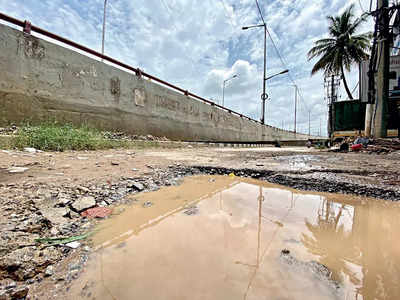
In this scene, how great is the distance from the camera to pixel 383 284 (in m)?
0.56

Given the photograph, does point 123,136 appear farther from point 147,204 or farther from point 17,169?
point 147,204

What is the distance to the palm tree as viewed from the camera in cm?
1475

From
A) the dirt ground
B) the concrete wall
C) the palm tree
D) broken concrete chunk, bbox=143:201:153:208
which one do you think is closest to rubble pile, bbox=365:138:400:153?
the dirt ground

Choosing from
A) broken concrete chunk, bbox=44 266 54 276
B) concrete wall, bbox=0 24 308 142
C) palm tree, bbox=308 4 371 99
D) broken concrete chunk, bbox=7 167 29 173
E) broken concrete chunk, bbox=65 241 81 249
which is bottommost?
broken concrete chunk, bbox=44 266 54 276

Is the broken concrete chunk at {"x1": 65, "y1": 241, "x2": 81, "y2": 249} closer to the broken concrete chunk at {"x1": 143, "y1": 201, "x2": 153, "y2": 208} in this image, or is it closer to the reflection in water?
the broken concrete chunk at {"x1": 143, "y1": 201, "x2": 153, "y2": 208}

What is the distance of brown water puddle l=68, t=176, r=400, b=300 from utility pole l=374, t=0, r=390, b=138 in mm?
5708

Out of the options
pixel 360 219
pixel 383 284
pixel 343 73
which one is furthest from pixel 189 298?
pixel 343 73

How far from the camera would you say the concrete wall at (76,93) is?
3107 millimetres

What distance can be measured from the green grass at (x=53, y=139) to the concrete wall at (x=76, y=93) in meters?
0.41

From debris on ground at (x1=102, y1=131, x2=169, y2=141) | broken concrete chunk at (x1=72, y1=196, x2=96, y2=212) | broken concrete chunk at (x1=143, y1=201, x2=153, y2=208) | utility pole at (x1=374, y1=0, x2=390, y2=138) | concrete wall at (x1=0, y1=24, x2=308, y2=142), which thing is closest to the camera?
broken concrete chunk at (x1=72, y1=196, x2=96, y2=212)

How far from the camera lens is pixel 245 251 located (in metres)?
0.72

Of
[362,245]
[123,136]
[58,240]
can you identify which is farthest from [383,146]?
[123,136]

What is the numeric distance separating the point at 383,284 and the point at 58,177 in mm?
1938

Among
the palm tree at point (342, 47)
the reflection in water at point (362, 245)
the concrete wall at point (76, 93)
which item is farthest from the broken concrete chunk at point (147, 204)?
the palm tree at point (342, 47)
